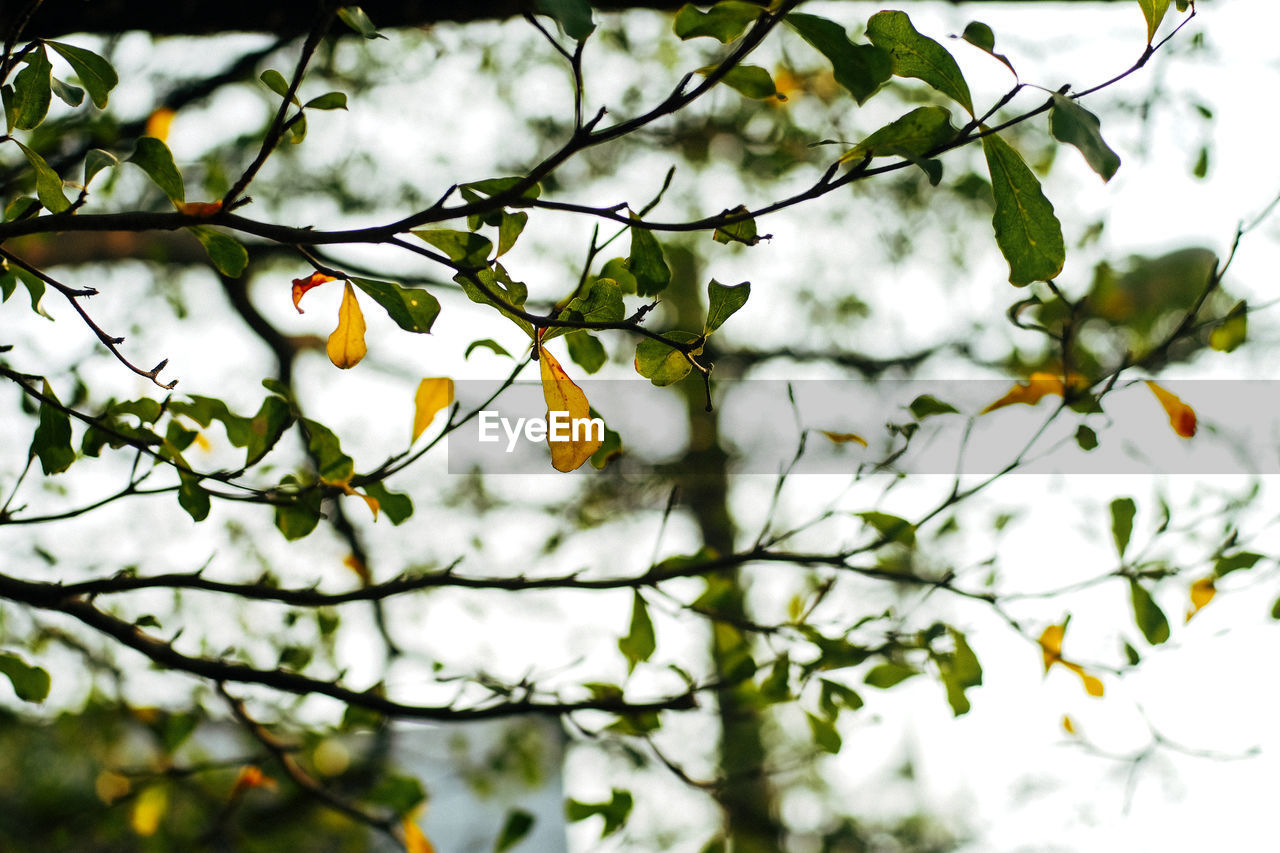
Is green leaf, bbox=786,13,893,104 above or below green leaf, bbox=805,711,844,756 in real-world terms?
above

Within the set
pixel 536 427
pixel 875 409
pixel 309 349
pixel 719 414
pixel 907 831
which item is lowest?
pixel 907 831

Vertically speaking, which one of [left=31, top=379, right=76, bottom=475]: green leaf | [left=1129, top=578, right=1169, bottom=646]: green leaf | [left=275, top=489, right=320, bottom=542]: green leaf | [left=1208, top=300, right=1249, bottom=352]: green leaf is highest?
[left=1208, top=300, right=1249, bottom=352]: green leaf

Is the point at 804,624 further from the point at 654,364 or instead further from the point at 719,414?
the point at 719,414

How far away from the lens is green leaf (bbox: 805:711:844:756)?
1.06 m

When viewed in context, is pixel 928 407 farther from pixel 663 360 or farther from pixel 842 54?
pixel 842 54

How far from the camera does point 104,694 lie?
7.38 ft

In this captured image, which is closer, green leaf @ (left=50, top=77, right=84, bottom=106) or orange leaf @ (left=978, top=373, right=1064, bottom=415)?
green leaf @ (left=50, top=77, right=84, bottom=106)

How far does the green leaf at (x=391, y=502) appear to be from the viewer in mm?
903

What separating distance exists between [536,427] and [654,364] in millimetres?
520

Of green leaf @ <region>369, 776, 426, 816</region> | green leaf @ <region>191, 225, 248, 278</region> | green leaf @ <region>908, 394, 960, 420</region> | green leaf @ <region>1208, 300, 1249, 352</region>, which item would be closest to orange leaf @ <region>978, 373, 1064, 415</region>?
green leaf @ <region>908, 394, 960, 420</region>

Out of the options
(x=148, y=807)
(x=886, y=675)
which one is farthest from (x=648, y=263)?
(x=148, y=807)

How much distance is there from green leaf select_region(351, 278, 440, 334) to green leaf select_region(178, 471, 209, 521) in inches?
11.1

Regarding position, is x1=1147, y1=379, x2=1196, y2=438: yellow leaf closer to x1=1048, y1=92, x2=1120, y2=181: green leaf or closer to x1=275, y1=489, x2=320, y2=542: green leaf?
x1=1048, y1=92, x2=1120, y2=181: green leaf

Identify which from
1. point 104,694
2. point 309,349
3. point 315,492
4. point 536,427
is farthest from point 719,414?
point 315,492
